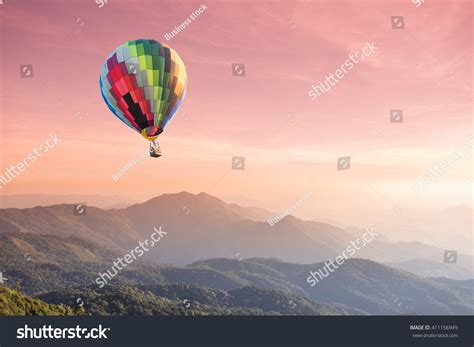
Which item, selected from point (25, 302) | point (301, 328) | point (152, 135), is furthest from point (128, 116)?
point (25, 302)

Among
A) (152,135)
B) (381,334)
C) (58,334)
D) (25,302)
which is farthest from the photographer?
(25,302)

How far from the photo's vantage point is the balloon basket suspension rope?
191ft

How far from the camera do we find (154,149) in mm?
58531

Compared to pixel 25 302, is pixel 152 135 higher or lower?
higher

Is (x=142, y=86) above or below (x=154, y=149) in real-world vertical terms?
above

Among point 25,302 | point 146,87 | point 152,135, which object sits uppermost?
point 146,87

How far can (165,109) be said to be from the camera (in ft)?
197

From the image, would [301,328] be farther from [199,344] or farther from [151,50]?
[151,50]

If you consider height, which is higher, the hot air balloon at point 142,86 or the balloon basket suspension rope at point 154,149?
the hot air balloon at point 142,86

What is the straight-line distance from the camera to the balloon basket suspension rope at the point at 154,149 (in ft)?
191

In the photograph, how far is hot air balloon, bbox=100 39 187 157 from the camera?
58906mm

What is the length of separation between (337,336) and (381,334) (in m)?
4.17

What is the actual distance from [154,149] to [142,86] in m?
7.93

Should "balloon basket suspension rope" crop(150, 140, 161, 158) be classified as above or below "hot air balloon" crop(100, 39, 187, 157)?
below
